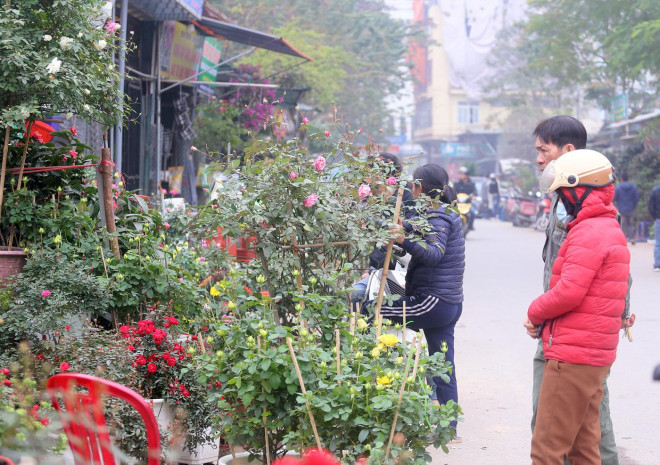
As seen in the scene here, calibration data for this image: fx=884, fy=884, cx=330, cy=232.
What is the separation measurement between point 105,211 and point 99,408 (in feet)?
9.88

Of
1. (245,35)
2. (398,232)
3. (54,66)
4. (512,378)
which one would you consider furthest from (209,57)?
(398,232)

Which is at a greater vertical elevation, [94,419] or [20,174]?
[20,174]

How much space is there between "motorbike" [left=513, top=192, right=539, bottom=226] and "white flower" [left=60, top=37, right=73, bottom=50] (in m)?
28.1

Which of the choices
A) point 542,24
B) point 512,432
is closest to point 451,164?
point 542,24

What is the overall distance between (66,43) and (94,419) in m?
2.89

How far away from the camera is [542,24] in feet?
89.4

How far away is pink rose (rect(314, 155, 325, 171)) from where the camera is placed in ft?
13.5

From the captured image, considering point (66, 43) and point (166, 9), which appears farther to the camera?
point (166, 9)

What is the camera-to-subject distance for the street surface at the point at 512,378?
5305 mm

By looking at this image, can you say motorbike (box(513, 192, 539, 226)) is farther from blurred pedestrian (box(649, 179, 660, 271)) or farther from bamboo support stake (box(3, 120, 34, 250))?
bamboo support stake (box(3, 120, 34, 250))

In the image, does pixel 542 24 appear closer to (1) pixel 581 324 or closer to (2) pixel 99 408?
(1) pixel 581 324

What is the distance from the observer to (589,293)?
12.1 feet

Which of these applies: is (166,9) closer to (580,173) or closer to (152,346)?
(152,346)

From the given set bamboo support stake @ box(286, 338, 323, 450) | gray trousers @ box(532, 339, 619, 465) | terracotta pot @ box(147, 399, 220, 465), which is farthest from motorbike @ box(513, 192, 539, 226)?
bamboo support stake @ box(286, 338, 323, 450)
